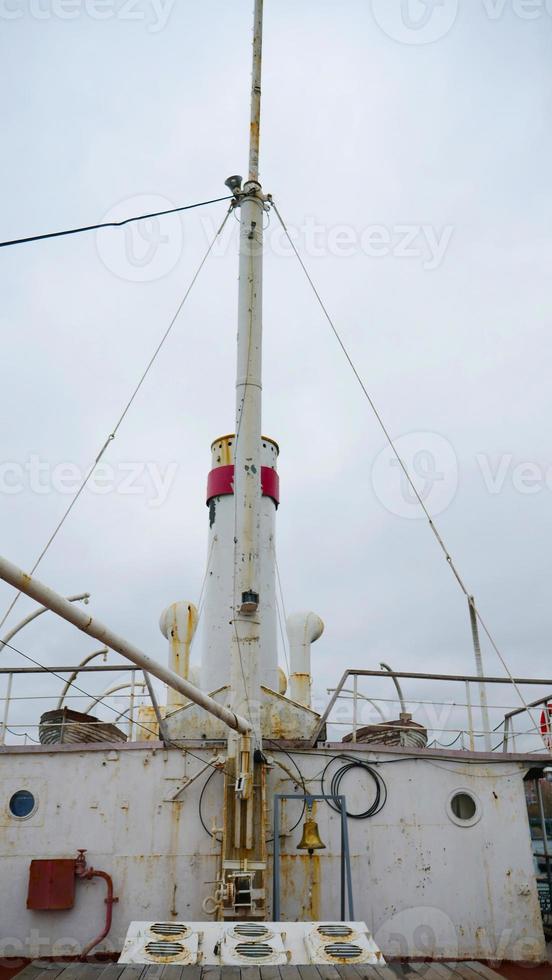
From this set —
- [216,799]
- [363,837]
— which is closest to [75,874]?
[216,799]

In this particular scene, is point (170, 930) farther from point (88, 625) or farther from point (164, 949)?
point (88, 625)

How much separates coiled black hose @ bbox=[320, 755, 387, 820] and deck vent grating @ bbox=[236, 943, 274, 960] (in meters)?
4.19

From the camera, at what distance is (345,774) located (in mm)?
11320

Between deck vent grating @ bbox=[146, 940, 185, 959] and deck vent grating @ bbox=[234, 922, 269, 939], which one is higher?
deck vent grating @ bbox=[234, 922, 269, 939]

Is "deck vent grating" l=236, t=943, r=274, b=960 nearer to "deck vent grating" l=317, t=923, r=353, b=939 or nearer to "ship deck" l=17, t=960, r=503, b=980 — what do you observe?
"ship deck" l=17, t=960, r=503, b=980

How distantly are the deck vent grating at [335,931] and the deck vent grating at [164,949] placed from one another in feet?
4.42

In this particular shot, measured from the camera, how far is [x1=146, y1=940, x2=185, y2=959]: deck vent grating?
6.63 metres

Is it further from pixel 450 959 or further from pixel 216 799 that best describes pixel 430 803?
pixel 216 799

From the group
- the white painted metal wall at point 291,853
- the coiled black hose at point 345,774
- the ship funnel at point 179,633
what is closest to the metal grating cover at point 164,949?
the white painted metal wall at point 291,853

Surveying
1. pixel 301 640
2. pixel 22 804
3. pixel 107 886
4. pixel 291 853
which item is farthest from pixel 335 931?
pixel 301 640

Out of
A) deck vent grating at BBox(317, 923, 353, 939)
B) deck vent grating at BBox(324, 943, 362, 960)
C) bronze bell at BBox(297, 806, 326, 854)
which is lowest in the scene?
deck vent grating at BBox(324, 943, 362, 960)

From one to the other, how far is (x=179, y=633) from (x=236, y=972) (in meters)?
8.33

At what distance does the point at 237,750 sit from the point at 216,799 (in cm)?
126

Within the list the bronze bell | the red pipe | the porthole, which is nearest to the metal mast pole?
the bronze bell
